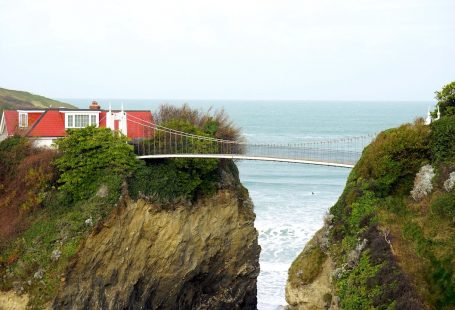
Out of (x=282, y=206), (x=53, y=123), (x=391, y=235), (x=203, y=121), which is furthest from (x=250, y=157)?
(x=282, y=206)

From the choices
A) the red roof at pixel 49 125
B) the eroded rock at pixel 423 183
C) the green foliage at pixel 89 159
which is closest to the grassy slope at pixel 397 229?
the eroded rock at pixel 423 183

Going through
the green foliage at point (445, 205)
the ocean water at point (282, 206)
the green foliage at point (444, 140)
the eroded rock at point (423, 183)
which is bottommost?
the ocean water at point (282, 206)

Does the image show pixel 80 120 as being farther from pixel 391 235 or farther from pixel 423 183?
pixel 391 235

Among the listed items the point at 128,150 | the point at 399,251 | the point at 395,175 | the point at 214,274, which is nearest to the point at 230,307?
the point at 214,274

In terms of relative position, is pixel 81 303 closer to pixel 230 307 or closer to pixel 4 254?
pixel 4 254

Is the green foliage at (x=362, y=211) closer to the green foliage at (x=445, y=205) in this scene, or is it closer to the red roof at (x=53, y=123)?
the green foliage at (x=445, y=205)

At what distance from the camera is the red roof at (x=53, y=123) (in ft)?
129

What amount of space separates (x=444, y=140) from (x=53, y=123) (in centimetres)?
2134

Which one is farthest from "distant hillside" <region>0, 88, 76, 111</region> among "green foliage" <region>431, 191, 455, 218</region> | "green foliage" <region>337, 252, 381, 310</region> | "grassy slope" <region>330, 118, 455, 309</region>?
"green foliage" <region>431, 191, 455, 218</region>

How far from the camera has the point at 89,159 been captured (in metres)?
35.0

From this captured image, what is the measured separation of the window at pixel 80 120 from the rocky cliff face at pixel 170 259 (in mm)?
7885

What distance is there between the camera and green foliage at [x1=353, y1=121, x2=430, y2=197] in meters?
27.0

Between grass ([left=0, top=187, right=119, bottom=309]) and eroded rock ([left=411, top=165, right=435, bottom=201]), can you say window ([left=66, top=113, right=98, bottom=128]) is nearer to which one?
grass ([left=0, top=187, right=119, bottom=309])

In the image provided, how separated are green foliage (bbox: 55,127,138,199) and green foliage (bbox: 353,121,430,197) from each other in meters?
12.5
